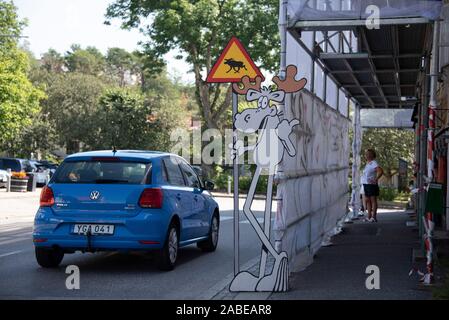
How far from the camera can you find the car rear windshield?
10.0 meters

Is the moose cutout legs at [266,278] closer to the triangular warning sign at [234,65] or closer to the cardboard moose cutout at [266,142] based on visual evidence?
the cardboard moose cutout at [266,142]

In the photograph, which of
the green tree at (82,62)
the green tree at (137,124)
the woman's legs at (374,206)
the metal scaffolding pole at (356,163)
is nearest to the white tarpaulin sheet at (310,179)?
the woman's legs at (374,206)

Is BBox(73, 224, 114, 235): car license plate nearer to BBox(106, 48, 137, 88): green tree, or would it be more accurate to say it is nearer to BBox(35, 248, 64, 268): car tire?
BBox(35, 248, 64, 268): car tire

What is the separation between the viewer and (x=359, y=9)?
9.32 meters

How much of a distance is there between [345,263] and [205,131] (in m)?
35.4

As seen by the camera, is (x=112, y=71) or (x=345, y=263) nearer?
(x=345, y=263)

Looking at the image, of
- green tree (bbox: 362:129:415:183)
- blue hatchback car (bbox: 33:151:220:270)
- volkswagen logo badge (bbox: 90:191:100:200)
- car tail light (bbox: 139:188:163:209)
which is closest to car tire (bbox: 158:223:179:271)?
blue hatchback car (bbox: 33:151:220:270)

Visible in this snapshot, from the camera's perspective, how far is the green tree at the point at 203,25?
39906mm

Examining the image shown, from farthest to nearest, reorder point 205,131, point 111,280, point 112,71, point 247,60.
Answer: point 112,71 < point 205,131 < point 111,280 < point 247,60

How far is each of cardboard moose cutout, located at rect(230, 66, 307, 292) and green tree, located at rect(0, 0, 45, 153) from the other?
2935 centimetres

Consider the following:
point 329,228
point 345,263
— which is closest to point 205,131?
point 329,228

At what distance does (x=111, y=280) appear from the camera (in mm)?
9406

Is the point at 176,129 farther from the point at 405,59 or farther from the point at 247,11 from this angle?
the point at 405,59
